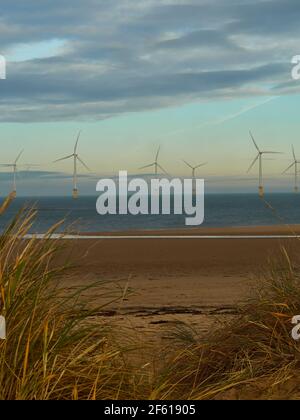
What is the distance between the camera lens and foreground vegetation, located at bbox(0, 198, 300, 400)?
18.5ft

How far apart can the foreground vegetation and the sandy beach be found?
0.57 m

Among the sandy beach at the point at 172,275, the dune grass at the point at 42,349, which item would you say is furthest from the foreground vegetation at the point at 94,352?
the sandy beach at the point at 172,275

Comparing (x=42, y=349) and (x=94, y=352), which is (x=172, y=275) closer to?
(x=94, y=352)

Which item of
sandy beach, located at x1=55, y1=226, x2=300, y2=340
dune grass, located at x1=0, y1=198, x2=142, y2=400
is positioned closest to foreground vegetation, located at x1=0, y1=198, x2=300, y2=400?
dune grass, located at x1=0, y1=198, x2=142, y2=400

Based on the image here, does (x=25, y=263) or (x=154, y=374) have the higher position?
(x=25, y=263)

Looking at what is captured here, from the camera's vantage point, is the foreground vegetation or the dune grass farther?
the foreground vegetation

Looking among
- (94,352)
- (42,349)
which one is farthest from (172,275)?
(42,349)

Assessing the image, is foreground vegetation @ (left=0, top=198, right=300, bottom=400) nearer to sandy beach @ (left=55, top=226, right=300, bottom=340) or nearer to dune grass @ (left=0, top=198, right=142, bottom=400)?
dune grass @ (left=0, top=198, right=142, bottom=400)

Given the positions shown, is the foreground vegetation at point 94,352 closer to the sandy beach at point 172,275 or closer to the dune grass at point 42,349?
the dune grass at point 42,349

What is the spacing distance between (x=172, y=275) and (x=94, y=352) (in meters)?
12.2
